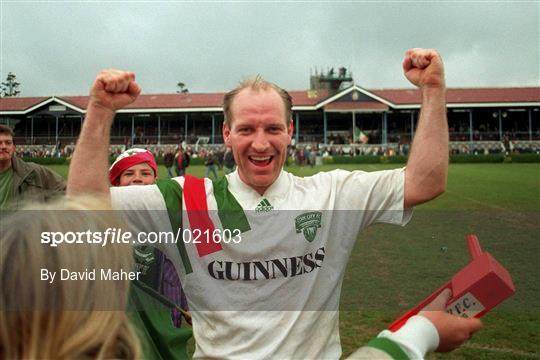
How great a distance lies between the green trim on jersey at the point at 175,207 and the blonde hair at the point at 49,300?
2.72ft

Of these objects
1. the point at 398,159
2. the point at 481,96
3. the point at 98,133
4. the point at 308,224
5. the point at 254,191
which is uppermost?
the point at 481,96

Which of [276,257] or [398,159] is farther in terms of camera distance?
[398,159]

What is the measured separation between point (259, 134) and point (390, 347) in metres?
1.04

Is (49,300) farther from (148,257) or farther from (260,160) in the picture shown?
(148,257)

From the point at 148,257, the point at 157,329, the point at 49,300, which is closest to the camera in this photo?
the point at 49,300

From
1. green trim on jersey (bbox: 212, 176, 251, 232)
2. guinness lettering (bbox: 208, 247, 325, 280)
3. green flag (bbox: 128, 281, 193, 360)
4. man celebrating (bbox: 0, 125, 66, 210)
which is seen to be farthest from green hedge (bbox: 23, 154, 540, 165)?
guinness lettering (bbox: 208, 247, 325, 280)

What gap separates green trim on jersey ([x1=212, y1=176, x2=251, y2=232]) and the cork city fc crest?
20cm

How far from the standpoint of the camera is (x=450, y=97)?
4412 cm

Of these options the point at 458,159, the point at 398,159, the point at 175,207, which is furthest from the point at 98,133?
the point at 458,159

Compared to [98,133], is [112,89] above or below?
above

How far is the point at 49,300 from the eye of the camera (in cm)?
116

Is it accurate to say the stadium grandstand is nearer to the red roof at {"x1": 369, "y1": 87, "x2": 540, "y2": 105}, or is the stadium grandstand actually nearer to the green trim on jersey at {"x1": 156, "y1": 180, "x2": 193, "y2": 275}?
the red roof at {"x1": 369, "y1": 87, "x2": 540, "y2": 105}

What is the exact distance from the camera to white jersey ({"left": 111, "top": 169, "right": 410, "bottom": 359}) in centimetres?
198

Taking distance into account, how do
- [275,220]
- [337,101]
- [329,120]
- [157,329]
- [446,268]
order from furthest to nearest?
[329,120], [337,101], [446,268], [157,329], [275,220]
